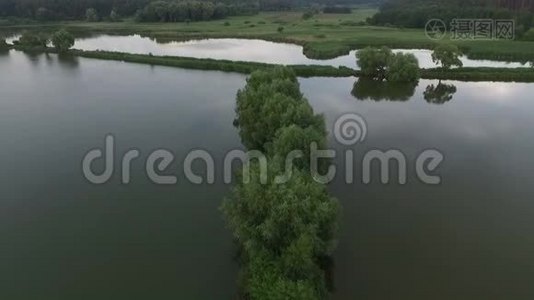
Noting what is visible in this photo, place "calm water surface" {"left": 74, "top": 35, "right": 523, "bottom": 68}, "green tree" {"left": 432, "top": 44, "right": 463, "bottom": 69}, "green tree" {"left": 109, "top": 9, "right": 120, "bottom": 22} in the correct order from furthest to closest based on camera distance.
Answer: "green tree" {"left": 109, "top": 9, "right": 120, "bottom": 22} < "calm water surface" {"left": 74, "top": 35, "right": 523, "bottom": 68} < "green tree" {"left": 432, "top": 44, "right": 463, "bottom": 69}

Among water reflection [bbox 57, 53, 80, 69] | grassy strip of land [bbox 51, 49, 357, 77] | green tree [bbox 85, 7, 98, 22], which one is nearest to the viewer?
grassy strip of land [bbox 51, 49, 357, 77]

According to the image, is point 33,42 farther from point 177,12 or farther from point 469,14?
point 469,14

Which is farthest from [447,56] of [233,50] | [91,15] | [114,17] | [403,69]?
[91,15]

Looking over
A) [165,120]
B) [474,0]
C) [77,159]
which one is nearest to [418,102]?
[165,120]

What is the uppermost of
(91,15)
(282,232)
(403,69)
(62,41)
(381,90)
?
(91,15)

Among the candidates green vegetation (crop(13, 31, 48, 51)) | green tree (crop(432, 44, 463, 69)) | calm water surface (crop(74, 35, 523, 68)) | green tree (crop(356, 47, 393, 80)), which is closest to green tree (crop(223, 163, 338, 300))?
green tree (crop(356, 47, 393, 80))

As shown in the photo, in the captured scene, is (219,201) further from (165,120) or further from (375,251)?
(165,120)

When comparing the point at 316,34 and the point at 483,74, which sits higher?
the point at 316,34

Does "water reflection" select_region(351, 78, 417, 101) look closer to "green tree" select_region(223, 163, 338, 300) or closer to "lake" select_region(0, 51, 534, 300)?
"lake" select_region(0, 51, 534, 300)

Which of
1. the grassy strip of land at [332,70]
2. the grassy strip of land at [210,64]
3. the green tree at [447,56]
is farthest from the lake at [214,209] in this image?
the grassy strip of land at [210,64]
